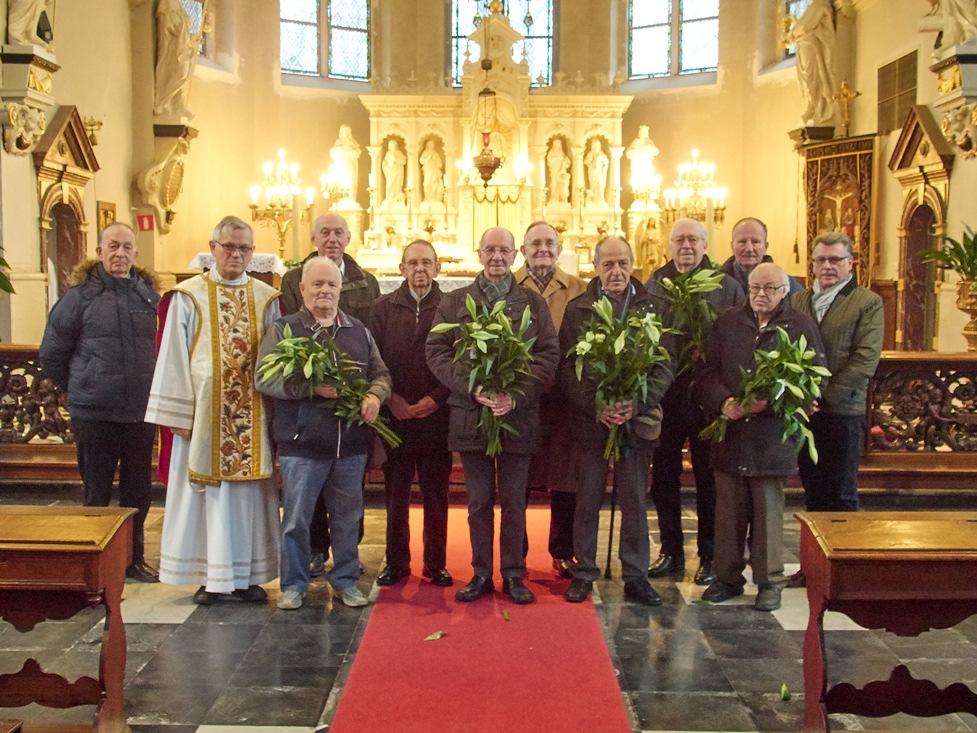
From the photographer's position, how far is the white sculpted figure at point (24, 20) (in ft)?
30.9

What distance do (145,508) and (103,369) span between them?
0.76m

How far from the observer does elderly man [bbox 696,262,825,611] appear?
15.6 feet

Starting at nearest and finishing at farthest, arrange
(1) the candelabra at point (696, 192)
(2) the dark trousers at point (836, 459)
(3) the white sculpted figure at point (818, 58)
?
(2) the dark trousers at point (836, 459), (3) the white sculpted figure at point (818, 58), (1) the candelabra at point (696, 192)

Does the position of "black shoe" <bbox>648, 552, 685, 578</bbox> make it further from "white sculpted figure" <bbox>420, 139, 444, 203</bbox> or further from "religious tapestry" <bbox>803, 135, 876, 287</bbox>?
"white sculpted figure" <bbox>420, 139, 444, 203</bbox>

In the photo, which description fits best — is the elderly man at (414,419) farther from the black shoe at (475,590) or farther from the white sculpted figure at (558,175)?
the white sculpted figure at (558,175)

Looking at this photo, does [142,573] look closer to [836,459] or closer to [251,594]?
[251,594]

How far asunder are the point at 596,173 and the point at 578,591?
34.9 ft

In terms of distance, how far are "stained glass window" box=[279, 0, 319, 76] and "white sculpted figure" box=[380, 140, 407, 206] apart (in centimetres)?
243

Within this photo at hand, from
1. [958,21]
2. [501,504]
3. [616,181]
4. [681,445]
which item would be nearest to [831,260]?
[681,445]

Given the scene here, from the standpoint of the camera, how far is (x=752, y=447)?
478 centimetres

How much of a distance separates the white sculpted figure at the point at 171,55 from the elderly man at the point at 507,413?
9.49 meters

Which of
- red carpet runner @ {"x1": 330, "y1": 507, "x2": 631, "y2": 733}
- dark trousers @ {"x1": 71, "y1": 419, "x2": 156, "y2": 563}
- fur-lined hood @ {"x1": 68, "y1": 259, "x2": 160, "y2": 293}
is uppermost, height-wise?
fur-lined hood @ {"x1": 68, "y1": 259, "x2": 160, "y2": 293}

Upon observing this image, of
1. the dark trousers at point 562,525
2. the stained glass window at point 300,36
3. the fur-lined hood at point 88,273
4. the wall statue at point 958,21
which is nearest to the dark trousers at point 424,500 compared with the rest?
the dark trousers at point 562,525

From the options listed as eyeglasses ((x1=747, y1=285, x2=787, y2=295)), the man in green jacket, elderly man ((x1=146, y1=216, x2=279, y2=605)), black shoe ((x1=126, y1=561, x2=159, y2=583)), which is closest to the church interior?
black shoe ((x1=126, y1=561, x2=159, y2=583))
